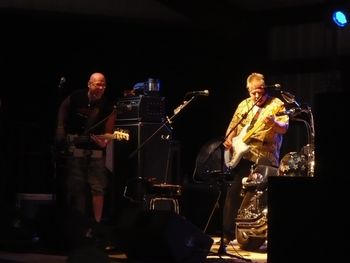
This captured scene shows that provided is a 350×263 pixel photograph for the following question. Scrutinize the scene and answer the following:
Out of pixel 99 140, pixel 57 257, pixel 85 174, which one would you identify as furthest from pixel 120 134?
pixel 57 257

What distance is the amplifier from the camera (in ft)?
29.2

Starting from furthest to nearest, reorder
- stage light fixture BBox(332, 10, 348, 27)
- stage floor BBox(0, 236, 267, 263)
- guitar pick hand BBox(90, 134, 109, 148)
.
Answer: guitar pick hand BBox(90, 134, 109, 148)
stage light fixture BBox(332, 10, 348, 27)
stage floor BBox(0, 236, 267, 263)

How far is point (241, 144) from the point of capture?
24.9 ft

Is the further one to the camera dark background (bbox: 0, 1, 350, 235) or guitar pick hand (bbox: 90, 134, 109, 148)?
dark background (bbox: 0, 1, 350, 235)

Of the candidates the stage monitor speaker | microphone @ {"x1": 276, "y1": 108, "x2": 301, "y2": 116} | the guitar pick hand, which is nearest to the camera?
the stage monitor speaker

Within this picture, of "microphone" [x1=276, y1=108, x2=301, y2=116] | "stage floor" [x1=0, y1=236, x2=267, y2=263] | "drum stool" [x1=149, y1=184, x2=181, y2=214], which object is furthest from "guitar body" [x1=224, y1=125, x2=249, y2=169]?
"stage floor" [x1=0, y1=236, x2=267, y2=263]

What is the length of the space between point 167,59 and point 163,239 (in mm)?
5698

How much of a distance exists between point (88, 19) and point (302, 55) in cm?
304

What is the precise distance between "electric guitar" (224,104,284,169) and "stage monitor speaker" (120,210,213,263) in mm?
1847

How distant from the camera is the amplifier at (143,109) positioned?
29.2ft

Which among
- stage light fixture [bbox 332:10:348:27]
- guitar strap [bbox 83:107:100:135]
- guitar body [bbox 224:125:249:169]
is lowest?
guitar body [bbox 224:125:249:169]

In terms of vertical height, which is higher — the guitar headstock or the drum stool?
the guitar headstock

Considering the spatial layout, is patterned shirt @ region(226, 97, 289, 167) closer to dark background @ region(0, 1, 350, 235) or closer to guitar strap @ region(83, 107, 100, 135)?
guitar strap @ region(83, 107, 100, 135)

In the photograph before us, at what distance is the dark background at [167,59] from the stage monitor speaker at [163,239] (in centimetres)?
380
